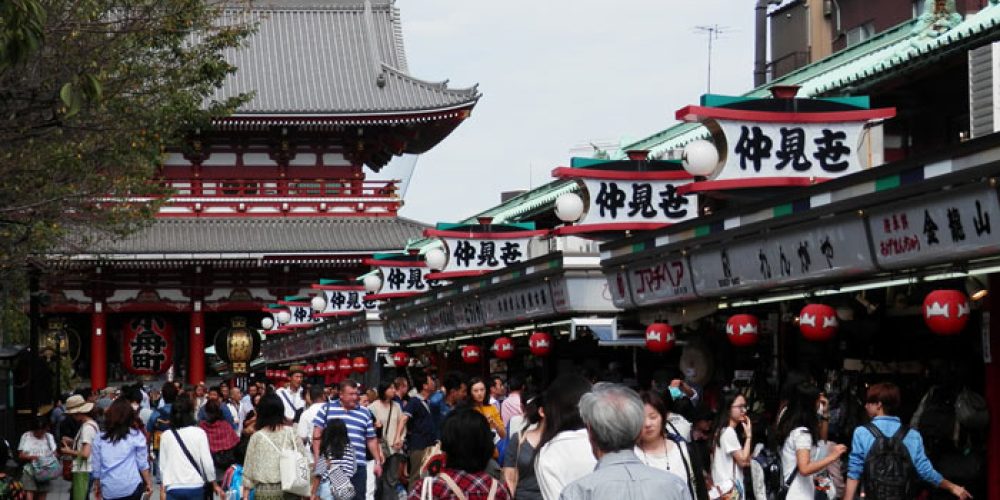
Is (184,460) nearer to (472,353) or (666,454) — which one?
(666,454)

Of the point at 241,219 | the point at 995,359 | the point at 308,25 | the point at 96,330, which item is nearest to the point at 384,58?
the point at 308,25

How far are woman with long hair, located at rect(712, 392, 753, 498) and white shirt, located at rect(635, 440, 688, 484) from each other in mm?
2950

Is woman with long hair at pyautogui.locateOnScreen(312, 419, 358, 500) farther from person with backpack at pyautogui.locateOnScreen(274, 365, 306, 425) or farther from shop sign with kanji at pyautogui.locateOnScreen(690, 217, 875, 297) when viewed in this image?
person with backpack at pyautogui.locateOnScreen(274, 365, 306, 425)

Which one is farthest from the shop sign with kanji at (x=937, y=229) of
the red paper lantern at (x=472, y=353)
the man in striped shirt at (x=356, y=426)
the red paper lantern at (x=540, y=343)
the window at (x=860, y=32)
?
the window at (x=860, y=32)

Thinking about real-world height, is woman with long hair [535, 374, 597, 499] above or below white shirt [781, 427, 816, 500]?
above

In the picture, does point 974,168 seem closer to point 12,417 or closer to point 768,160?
point 768,160

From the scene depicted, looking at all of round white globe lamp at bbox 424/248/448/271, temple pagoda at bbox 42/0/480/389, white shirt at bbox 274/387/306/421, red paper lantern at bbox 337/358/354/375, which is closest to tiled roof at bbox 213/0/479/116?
temple pagoda at bbox 42/0/480/389

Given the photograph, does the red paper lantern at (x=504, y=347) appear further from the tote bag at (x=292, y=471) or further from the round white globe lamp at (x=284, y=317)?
the round white globe lamp at (x=284, y=317)

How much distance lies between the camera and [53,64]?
1451 centimetres

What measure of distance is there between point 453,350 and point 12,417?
28.9ft

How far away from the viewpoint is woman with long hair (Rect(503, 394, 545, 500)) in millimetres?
9523

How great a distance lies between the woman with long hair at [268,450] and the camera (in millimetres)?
12828

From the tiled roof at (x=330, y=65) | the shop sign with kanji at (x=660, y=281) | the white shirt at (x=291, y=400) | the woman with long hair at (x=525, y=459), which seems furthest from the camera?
the tiled roof at (x=330, y=65)

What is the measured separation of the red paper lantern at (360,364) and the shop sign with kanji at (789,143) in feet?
69.1
